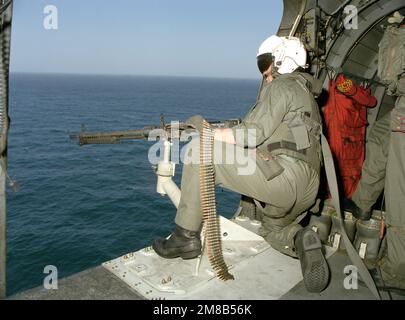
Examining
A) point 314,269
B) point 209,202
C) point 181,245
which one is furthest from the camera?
point 181,245

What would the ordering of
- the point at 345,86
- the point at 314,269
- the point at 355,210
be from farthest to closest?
the point at 345,86
the point at 355,210
the point at 314,269

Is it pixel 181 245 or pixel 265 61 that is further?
pixel 265 61

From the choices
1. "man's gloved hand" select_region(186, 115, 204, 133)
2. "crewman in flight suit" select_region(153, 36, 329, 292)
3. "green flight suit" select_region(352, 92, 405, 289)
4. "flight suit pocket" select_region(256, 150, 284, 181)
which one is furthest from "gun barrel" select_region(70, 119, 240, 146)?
"flight suit pocket" select_region(256, 150, 284, 181)

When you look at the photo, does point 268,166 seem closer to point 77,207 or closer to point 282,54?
point 282,54

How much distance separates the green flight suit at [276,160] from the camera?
4.16 meters

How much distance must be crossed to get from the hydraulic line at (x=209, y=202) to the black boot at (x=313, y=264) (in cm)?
92

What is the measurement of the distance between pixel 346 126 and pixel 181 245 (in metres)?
4.36

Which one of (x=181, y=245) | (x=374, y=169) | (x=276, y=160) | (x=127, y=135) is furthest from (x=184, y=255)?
(x=127, y=135)

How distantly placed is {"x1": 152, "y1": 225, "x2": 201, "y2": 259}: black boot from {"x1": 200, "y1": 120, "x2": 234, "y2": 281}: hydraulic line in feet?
0.92

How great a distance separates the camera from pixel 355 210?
6.33m

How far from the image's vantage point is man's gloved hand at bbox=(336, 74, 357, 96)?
6.89 m

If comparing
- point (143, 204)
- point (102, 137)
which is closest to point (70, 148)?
point (143, 204)

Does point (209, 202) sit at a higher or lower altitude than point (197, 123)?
lower

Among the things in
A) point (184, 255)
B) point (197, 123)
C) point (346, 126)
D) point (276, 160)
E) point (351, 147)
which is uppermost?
point (197, 123)
